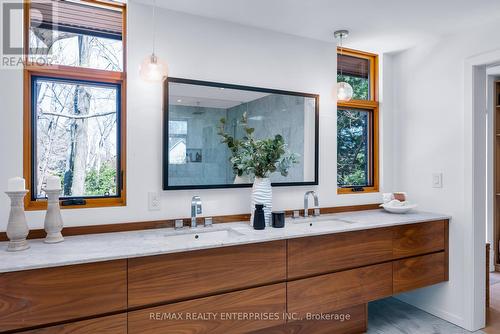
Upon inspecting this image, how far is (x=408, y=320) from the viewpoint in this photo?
2773mm

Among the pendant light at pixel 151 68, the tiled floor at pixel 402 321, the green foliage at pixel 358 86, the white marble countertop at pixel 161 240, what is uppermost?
the green foliage at pixel 358 86

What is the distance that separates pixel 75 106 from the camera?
7.02 ft

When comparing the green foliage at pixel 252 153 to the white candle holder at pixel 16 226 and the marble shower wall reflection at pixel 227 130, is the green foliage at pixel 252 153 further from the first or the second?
the white candle holder at pixel 16 226

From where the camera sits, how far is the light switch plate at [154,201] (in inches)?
87.4

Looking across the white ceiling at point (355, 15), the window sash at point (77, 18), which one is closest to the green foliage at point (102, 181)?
the window sash at point (77, 18)

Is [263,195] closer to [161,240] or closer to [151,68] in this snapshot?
[161,240]

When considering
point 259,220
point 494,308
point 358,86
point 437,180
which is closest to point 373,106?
point 358,86

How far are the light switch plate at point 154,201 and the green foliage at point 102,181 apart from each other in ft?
0.81

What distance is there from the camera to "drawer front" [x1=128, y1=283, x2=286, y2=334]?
1.68 meters

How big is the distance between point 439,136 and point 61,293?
2.95 metres

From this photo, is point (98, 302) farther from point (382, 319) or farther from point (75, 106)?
point (382, 319)

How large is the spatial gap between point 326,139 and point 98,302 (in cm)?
212

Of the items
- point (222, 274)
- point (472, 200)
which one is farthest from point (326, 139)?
point (222, 274)

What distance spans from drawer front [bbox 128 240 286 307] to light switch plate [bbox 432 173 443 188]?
167cm
